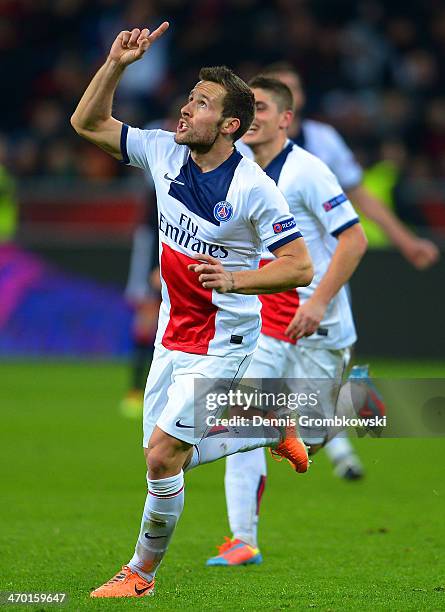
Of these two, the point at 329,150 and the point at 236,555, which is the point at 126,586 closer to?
the point at 236,555

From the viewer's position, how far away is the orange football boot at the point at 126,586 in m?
5.27

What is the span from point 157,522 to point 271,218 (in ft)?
4.59

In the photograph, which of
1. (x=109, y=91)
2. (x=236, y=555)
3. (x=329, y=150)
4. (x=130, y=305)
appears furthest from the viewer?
(x=130, y=305)

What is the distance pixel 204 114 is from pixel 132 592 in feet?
6.83

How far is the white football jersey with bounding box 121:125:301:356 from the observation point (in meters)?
5.46

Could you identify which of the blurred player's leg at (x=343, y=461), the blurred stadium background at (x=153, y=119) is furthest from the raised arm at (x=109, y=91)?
the blurred stadium background at (x=153, y=119)

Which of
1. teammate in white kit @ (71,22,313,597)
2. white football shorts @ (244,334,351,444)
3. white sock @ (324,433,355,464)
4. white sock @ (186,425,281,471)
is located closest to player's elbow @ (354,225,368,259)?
white football shorts @ (244,334,351,444)

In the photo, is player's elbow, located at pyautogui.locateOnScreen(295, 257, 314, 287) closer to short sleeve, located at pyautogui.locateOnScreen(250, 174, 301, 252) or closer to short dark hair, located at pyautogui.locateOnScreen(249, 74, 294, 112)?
short sleeve, located at pyautogui.locateOnScreen(250, 174, 301, 252)

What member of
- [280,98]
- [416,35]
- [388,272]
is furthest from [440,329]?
[280,98]

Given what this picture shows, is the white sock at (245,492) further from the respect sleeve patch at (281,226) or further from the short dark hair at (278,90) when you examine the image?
the short dark hair at (278,90)

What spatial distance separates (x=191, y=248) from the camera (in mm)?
5566

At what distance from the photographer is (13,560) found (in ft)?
19.7

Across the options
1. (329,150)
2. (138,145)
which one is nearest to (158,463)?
(138,145)

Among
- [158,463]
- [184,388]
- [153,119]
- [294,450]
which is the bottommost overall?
[153,119]
